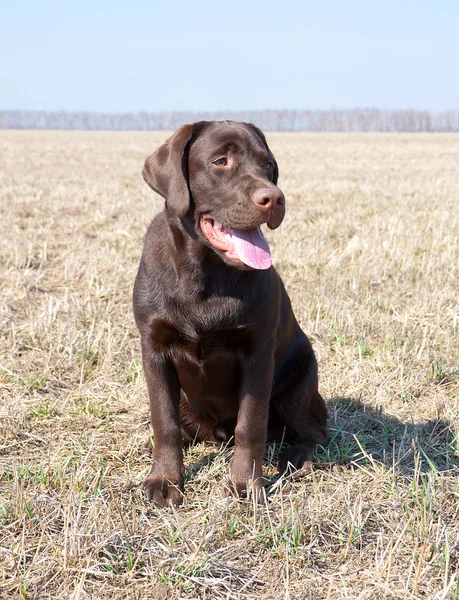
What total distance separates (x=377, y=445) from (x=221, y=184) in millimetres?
1684

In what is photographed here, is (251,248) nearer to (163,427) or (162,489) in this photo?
(163,427)

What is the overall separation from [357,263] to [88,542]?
199 inches

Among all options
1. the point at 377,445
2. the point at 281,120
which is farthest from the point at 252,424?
the point at 281,120

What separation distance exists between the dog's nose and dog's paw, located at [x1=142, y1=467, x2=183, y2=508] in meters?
1.31

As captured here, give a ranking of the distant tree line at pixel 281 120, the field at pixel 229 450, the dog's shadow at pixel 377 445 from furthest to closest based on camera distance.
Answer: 1. the distant tree line at pixel 281 120
2. the dog's shadow at pixel 377 445
3. the field at pixel 229 450

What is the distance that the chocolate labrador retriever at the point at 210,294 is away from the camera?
9.64ft

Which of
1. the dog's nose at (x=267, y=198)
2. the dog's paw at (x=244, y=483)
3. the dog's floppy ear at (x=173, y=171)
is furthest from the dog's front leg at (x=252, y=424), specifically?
the dog's floppy ear at (x=173, y=171)

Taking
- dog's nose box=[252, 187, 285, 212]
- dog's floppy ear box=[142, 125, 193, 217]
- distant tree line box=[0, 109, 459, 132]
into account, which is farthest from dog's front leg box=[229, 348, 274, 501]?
distant tree line box=[0, 109, 459, 132]

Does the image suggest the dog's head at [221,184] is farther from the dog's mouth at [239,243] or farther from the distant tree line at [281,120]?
the distant tree line at [281,120]

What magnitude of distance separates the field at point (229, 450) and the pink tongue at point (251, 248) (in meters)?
1.03

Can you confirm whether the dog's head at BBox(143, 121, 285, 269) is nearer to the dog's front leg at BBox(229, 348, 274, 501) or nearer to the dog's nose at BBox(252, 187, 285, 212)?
the dog's nose at BBox(252, 187, 285, 212)

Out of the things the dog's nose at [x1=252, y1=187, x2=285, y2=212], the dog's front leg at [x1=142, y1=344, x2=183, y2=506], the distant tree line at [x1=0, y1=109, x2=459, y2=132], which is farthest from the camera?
the distant tree line at [x1=0, y1=109, x2=459, y2=132]

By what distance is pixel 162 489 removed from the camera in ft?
10.0

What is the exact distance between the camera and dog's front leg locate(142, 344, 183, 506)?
3090 mm
